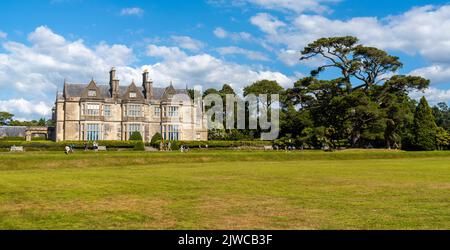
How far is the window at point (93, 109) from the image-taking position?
63.0 meters

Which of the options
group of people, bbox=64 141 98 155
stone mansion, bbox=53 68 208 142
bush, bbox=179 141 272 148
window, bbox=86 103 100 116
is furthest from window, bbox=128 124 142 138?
group of people, bbox=64 141 98 155

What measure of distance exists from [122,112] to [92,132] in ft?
17.2

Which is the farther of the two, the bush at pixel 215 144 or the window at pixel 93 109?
the window at pixel 93 109

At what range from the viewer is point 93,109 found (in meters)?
63.4

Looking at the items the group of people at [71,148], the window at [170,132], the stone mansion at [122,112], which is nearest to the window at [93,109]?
the stone mansion at [122,112]

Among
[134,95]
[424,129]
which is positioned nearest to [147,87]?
[134,95]

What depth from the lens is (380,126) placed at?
2325 inches

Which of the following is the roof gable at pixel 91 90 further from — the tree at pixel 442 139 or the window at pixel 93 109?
the tree at pixel 442 139

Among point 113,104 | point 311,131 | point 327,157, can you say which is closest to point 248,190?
point 327,157

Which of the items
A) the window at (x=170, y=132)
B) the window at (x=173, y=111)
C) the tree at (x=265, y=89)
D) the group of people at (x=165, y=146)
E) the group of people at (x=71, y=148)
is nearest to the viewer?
the group of people at (x=71, y=148)

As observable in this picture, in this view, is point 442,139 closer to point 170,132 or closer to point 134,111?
point 170,132

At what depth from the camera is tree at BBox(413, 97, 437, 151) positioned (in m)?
56.2

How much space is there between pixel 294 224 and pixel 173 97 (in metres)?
60.9

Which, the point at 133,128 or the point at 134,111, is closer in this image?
the point at 133,128
